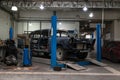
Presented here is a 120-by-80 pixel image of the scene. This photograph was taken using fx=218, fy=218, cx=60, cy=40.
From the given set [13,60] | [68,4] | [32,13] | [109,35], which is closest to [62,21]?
[32,13]

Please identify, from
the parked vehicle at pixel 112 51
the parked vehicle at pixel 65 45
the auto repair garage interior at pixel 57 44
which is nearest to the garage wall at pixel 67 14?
the auto repair garage interior at pixel 57 44

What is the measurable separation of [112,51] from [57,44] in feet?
11.2

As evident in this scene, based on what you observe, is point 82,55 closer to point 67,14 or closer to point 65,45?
point 65,45

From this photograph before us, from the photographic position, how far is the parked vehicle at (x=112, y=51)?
12.4m

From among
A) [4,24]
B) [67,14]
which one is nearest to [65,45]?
[4,24]

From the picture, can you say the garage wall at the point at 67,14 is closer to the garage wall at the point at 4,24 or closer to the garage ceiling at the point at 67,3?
the garage wall at the point at 4,24

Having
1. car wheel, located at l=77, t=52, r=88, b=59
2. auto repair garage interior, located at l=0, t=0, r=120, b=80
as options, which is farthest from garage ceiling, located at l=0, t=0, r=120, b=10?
car wheel, located at l=77, t=52, r=88, b=59

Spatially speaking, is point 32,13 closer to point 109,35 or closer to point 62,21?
point 62,21

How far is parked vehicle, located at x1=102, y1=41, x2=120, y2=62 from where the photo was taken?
12352 mm

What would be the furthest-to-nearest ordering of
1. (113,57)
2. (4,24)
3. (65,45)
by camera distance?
(4,24) < (113,57) < (65,45)

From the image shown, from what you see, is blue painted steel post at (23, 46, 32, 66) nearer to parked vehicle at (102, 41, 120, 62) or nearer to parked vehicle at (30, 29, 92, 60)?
parked vehicle at (30, 29, 92, 60)

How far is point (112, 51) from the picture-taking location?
1284cm

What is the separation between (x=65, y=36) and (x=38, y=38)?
2087 millimetres

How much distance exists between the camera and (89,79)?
7.61m
